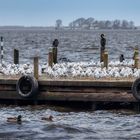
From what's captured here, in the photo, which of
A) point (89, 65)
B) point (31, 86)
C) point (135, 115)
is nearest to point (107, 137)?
point (135, 115)

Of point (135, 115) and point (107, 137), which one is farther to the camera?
point (135, 115)

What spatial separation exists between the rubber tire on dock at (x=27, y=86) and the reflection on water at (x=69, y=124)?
2.28 ft

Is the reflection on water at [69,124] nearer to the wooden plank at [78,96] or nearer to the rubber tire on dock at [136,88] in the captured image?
the wooden plank at [78,96]

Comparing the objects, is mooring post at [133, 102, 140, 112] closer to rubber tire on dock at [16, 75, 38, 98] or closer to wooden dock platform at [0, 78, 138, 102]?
wooden dock platform at [0, 78, 138, 102]

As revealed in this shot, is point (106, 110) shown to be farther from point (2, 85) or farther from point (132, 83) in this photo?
point (2, 85)

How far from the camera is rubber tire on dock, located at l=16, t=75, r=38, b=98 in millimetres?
29983

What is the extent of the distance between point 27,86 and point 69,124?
4.60 metres

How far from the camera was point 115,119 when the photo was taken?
27.6m

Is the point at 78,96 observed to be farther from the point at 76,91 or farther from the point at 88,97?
the point at 88,97

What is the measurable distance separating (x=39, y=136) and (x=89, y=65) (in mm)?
13905

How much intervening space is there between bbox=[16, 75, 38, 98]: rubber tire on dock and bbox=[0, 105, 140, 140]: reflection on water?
2.28 ft

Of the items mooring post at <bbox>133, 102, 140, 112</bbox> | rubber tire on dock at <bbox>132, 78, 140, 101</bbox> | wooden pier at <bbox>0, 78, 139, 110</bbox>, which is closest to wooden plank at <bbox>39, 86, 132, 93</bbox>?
wooden pier at <bbox>0, 78, 139, 110</bbox>

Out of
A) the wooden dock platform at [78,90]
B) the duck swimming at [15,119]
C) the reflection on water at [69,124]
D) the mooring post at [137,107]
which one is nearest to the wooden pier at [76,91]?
the wooden dock platform at [78,90]

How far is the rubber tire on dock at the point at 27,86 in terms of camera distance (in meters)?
30.0
